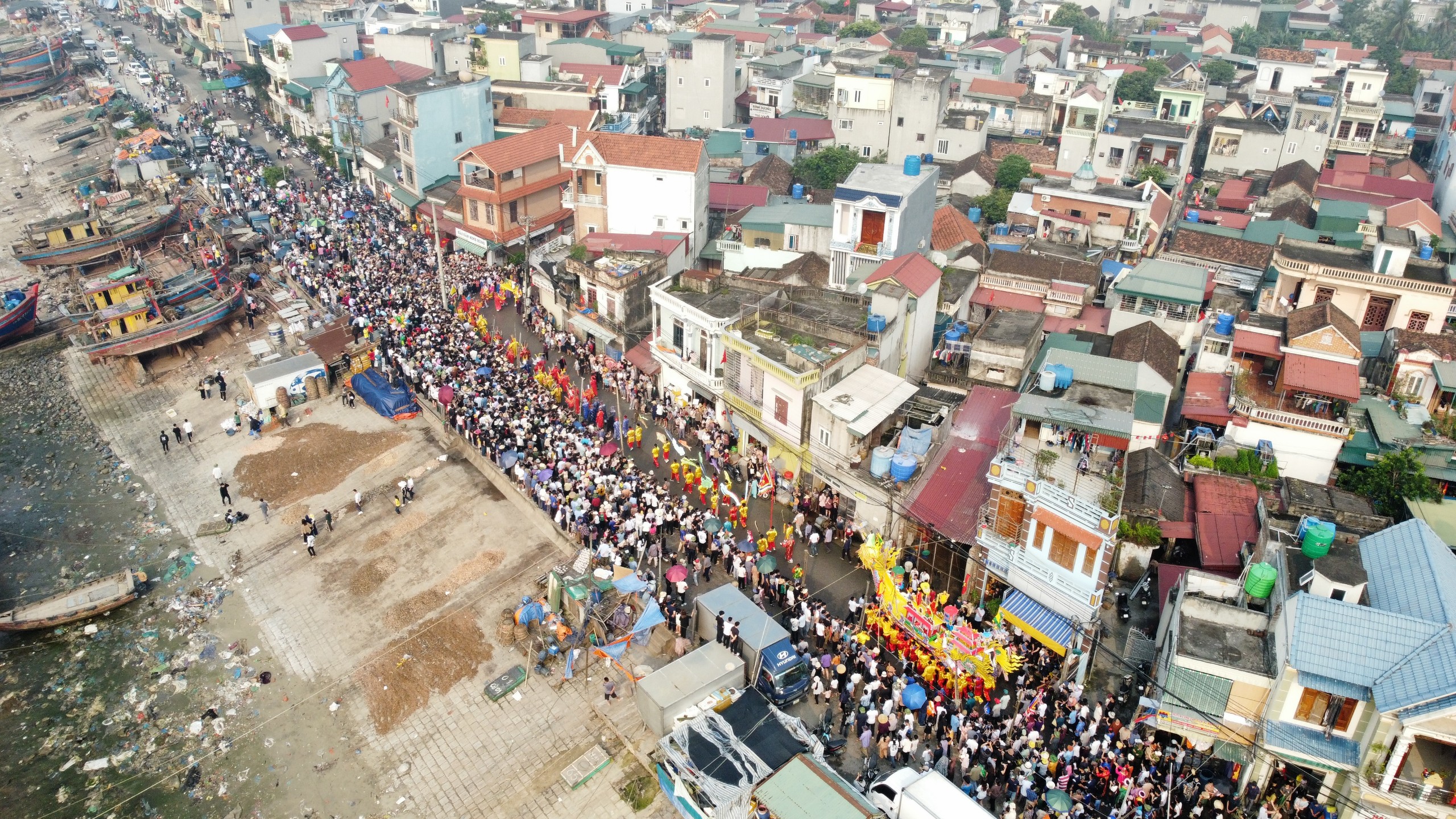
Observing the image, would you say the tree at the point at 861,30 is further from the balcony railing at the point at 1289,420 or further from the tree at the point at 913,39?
the balcony railing at the point at 1289,420

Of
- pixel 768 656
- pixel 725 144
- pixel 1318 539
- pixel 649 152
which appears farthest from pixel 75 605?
pixel 725 144

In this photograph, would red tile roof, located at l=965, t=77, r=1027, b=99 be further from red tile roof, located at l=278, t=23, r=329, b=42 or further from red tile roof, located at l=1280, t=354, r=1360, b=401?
red tile roof, located at l=278, t=23, r=329, b=42

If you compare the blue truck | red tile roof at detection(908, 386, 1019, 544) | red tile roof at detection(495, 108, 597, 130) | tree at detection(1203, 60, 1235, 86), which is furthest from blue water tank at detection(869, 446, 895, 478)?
tree at detection(1203, 60, 1235, 86)

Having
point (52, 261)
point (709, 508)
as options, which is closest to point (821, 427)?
point (709, 508)

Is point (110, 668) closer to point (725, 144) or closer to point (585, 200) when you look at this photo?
point (585, 200)

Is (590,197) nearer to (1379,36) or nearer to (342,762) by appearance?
(342,762)

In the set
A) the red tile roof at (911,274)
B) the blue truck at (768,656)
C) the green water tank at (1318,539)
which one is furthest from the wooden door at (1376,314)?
the blue truck at (768,656)

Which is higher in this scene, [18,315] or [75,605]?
[18,315]
